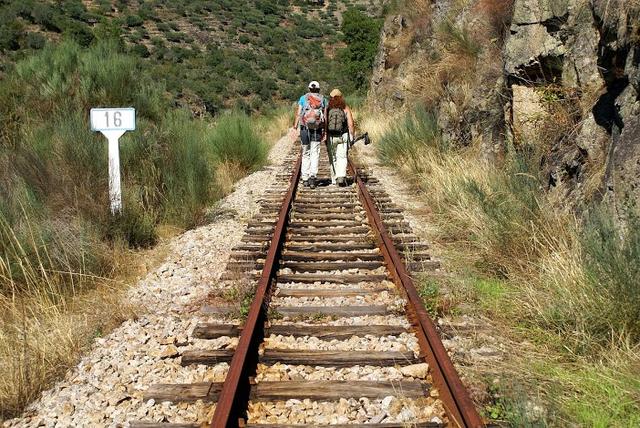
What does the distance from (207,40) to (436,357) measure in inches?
1998

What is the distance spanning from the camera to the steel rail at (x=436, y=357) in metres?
2.93

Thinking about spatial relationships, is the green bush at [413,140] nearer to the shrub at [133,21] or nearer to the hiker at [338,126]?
the hiker at [338,126]

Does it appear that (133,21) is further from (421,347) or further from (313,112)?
(421,347)

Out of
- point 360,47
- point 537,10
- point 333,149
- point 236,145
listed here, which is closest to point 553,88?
point 537,10

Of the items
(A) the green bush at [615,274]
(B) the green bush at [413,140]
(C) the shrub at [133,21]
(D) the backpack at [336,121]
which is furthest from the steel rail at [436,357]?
(C) the shrub at [133,21]

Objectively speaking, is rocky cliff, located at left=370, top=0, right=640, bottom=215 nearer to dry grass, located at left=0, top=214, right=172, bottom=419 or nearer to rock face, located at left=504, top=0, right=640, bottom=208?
rock face, located at left=504, top=0, right=640, bottom=208

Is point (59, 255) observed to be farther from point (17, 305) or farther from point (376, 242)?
point (376, 242)

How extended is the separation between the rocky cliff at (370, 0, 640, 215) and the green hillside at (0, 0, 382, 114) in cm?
1965

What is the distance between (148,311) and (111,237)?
6.68 feet

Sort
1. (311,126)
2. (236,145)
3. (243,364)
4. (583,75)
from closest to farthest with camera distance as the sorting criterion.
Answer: (243,364) → (583,75) → (311,126) → (236,145)

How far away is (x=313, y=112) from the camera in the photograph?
391 inches

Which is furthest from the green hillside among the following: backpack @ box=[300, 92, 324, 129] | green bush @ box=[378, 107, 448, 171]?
backpack @ box=[300, 92, 324, 129]

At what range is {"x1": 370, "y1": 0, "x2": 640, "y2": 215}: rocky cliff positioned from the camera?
491 centimetres

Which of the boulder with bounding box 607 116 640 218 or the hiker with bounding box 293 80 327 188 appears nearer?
the boulder with bounding box 607 116 640 218
